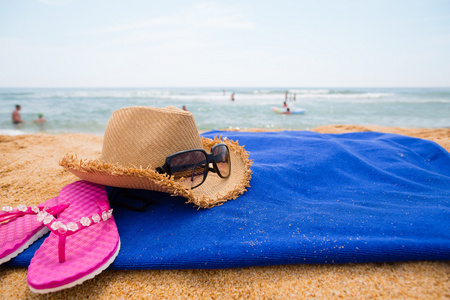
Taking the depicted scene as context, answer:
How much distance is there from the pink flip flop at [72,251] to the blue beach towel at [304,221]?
9cm

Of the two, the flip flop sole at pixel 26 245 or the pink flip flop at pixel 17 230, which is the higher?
the pink flip flop at pixel 17 230

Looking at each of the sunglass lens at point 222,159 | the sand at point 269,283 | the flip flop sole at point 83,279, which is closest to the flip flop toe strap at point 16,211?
the sand at point 269,283

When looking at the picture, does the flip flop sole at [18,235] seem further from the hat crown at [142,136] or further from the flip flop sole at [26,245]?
the hat crown at [142,136]

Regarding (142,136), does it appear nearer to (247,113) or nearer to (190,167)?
(190,167)

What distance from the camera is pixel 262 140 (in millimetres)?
3025

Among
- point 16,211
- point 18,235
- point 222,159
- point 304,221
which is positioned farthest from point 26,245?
point 304,221

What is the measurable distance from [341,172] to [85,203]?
6.47 feet

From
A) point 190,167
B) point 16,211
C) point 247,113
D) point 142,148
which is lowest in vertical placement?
point 247,113

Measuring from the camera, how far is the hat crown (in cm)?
143

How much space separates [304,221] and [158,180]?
854 mm

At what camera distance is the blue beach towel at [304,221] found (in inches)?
44.8

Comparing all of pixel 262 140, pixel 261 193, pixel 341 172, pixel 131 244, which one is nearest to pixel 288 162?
pixel 341 172

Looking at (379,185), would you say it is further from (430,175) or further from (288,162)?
(288,162)

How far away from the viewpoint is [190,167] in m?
1.54
